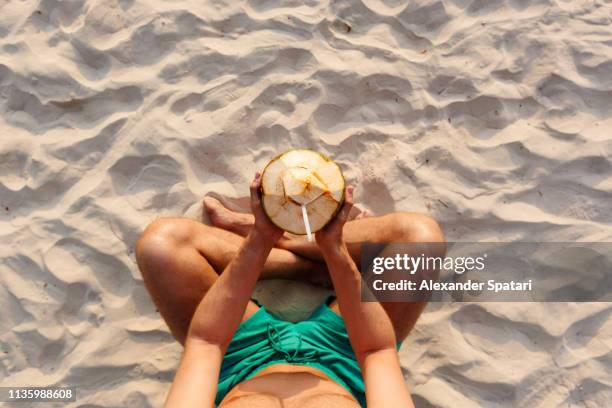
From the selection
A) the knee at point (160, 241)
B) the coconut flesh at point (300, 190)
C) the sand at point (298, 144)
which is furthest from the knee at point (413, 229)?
the knee at point (160, 241)

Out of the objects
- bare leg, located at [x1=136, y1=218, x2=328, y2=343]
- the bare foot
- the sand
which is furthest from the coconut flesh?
the sand

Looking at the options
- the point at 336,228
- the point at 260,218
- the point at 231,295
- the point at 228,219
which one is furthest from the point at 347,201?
the point at 228,219

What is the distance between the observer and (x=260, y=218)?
1419 mm

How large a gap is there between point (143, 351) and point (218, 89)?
1.00 metres

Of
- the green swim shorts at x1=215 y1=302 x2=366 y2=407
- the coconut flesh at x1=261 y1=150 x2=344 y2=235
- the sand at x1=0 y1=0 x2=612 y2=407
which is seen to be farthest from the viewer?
the sand at x1=0 y1=0 x2=612 y2=407

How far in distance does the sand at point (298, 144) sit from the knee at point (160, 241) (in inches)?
13.4

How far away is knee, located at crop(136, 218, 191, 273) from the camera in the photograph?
1.62m

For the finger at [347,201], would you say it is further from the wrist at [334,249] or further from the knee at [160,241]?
the knee at [160,241]

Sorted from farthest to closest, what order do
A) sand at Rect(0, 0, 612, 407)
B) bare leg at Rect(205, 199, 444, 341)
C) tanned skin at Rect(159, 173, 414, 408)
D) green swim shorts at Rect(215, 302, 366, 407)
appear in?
1. sand at Rect(0, 0, 612, 407)
2. bare leg at Rect(205, 199, 444, 341)
3. green swim shorts at Rect(215, 302, 366, 407)
4. tanned skin at Rect(159, 173, 414, 408)

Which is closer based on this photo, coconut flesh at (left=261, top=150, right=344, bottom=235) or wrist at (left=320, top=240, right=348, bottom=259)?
coconut flesh at (left=261, top=150, right=344, bottom=235)

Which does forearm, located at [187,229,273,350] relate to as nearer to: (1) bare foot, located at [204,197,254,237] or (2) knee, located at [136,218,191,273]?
(2) knee, located at [136,218,191,273]

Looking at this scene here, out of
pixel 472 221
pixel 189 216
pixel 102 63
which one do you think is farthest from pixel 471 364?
pixel 102 63

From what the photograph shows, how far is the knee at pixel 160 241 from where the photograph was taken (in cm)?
162

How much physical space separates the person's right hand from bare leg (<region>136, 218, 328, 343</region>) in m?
0.44
